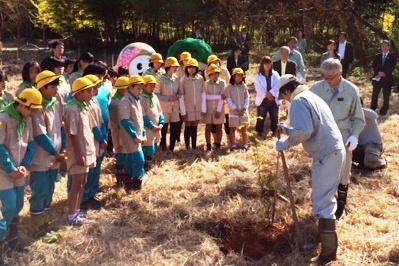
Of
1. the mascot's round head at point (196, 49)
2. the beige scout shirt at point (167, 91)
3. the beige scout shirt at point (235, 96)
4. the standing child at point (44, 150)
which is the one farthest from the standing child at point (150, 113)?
the mascot's round head at point (196, 49)

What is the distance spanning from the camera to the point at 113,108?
5.52 metres

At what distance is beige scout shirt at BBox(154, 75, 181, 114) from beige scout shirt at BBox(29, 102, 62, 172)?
250cm

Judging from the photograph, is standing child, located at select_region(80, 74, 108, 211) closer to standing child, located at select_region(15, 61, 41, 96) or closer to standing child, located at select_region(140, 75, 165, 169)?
standing child, located at select_region(15, 61, 41, 96)

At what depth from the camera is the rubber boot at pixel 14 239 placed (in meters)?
4.14

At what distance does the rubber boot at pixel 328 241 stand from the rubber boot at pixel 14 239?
2618 mm

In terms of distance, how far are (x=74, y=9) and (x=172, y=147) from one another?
1667 cm

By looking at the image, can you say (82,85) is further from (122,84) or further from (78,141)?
(122,84)

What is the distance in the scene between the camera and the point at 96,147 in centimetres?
494

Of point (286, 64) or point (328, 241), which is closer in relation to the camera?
point (328, 241)

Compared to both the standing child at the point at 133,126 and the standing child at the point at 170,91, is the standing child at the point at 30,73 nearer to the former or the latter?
the standing child at the point at 133,126

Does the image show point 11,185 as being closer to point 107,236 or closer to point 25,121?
point 25,121

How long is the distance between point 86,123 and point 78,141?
190mm

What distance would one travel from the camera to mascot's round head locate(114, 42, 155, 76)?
30.3 ft

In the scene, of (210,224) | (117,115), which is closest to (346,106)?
(210,224)
